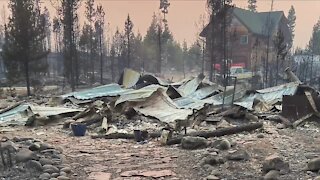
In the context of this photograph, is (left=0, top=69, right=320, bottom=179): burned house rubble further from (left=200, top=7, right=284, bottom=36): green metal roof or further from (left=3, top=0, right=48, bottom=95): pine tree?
(left=200, top=7, right=284, bottom=36): green metal roof

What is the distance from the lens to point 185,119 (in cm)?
908

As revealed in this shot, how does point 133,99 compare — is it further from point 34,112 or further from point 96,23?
point 96,23

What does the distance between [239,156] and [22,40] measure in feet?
60.6

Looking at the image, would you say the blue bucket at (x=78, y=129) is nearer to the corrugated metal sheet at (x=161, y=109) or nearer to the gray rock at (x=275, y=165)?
the corrugated metal sheet at (x=161, y=109)

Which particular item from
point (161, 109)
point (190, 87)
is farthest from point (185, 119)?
point (190, 87)

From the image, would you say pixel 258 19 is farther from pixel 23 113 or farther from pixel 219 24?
pixel 23 113

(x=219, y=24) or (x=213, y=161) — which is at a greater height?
(x=219, y=24)

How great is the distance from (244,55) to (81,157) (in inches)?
1522

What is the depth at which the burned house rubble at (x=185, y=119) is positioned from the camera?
5.90 meters

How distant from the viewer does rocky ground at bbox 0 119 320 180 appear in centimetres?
517

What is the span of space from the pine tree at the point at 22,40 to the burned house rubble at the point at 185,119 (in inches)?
322

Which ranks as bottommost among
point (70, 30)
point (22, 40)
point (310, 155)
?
point (310, 155)

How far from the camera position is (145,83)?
16.0 m

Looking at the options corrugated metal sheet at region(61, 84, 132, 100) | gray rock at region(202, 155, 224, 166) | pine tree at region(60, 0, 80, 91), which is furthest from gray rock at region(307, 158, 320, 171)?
pine tree at region(60, 0, 80, 91)
